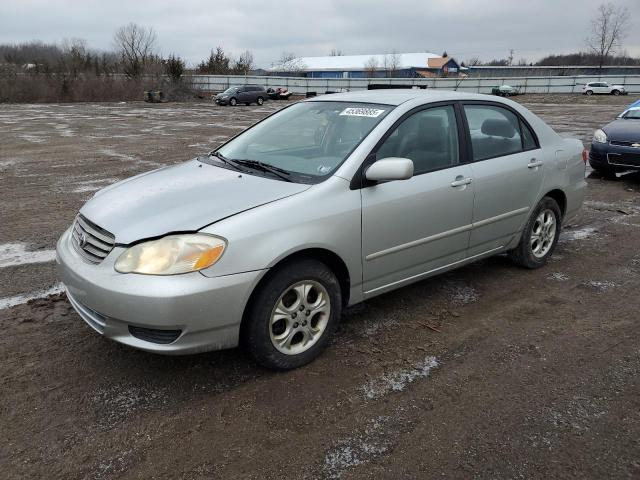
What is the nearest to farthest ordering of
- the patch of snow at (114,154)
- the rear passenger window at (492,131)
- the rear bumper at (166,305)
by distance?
the rear bumper at (166,305), the rear passenger window at (492,131), the patch of snow at (114,154)

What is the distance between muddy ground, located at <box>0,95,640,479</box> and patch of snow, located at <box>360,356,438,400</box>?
12 mm

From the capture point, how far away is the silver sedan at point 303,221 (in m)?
2.78

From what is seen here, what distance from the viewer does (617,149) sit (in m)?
8.93

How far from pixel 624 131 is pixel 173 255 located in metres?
8.86

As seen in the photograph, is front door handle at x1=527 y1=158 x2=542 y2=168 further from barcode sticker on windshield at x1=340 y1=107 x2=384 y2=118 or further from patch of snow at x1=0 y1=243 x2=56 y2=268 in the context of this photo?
patch of snow at x1=0 y1=243 x2=56 y2=268

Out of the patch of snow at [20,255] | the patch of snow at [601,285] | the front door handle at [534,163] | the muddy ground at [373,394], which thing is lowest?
the muddy ground at [373,394]

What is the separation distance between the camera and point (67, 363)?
10.6 feet

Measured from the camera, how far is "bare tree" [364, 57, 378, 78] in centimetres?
8388

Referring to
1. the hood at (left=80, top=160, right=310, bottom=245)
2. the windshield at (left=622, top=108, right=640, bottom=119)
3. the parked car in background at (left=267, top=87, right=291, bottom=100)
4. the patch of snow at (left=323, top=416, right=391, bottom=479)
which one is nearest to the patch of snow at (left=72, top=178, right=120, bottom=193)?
the hood at (left=80, top=160, right=310, bottom=245)

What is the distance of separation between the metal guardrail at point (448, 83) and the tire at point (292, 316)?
1761 inches

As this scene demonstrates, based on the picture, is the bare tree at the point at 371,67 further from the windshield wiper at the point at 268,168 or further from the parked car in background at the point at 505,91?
the windshield wiper at the point at 268,168

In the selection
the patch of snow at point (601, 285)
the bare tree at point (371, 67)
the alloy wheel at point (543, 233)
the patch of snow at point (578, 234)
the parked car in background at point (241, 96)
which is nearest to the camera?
the patch of snow at point (601, 285)

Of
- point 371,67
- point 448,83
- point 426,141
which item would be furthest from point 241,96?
point 371,67

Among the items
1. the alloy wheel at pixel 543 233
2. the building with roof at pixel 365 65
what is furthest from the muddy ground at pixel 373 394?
the building with roof at pixel 365 65
